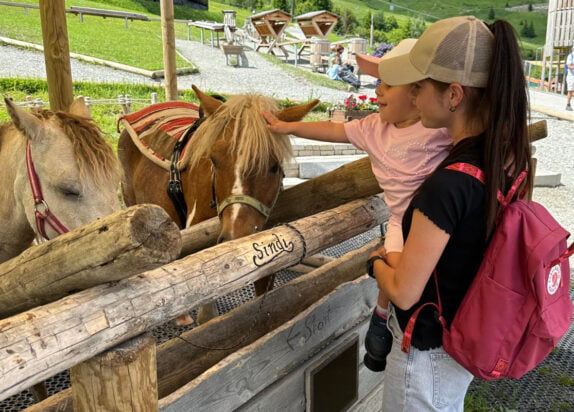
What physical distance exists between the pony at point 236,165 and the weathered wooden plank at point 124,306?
0.45 meters

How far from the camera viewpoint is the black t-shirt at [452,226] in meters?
1.21

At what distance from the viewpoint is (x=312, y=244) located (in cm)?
183

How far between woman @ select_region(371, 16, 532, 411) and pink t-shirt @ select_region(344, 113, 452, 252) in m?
0.27

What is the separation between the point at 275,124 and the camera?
91.0 inches

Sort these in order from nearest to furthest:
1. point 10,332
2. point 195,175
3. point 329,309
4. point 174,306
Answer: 1. point 10,332
2. point 174,306
3. point 329,309
4. point 195,175

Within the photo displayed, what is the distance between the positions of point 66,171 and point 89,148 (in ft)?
0.42

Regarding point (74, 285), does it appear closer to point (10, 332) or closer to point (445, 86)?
point (10, 332)

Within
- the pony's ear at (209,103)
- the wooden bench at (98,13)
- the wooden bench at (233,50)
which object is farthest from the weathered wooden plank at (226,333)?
the wooden bench at (98,13)

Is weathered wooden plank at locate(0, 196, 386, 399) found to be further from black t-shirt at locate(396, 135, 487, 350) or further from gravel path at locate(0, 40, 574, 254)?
gravel path at locate(0, 40, 574, 254)

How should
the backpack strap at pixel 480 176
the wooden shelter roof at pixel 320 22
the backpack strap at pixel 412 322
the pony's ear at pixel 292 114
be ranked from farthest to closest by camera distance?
the wooden shelter roof at pixel 320 22 → the pony's ear at pixel 292 114 → the backpack strap at pixel 412 322 → the backpack strap at pixel 480 176

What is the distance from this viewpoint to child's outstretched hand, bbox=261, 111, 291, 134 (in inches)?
88.8

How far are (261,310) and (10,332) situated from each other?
1.27 meters

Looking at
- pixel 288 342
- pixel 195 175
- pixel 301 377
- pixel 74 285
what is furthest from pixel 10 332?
pixel 195 175

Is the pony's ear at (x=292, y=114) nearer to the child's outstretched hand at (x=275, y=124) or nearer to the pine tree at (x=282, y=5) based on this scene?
the child's outstretched hand at (x=275, y=124)
